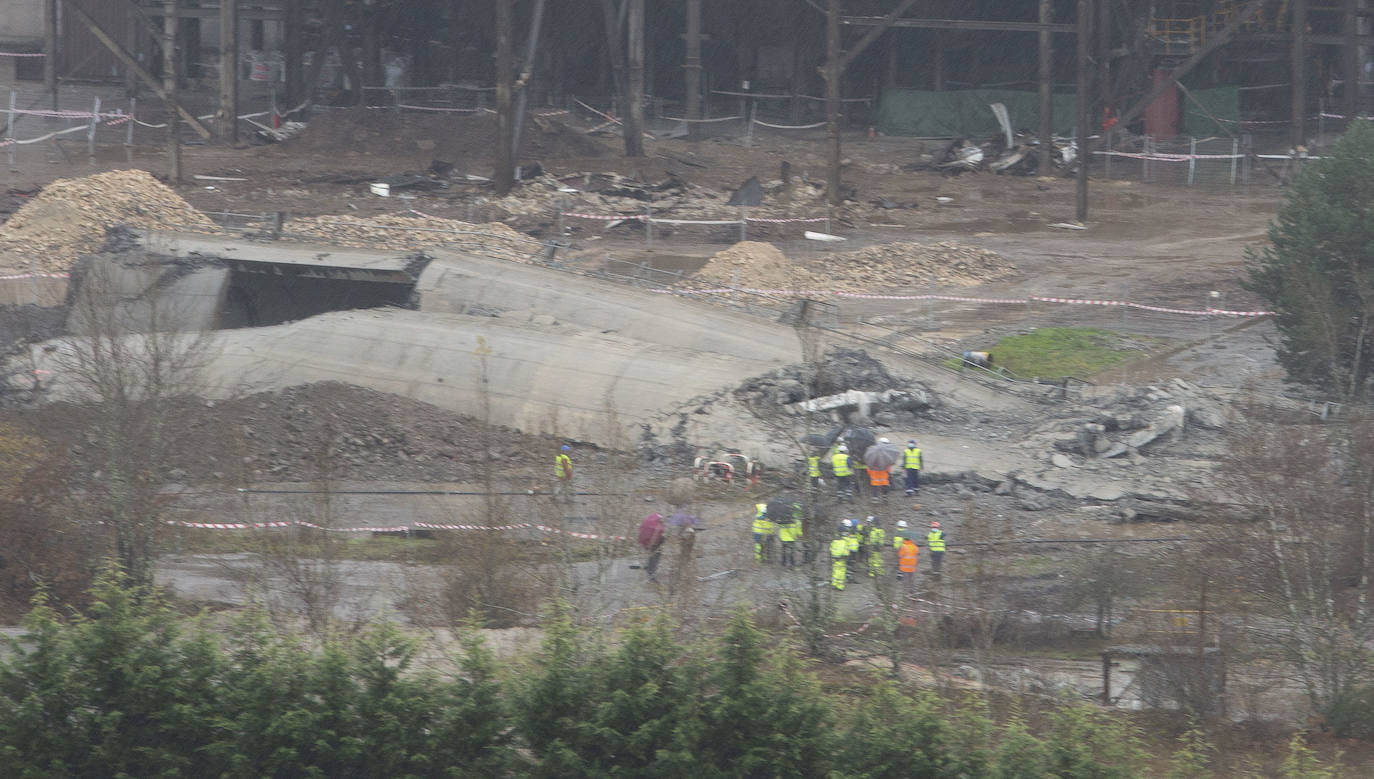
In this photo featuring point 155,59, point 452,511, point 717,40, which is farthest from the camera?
point 717,40

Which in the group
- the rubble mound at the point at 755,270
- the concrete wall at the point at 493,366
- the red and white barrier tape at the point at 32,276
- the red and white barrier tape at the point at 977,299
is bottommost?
the concrete wall at the point at 493,366

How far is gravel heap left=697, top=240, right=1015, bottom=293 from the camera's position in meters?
31.9

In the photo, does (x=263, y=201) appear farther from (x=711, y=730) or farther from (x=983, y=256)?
(x=711, y=730)

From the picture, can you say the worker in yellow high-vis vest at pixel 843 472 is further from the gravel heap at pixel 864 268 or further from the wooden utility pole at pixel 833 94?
the wooden utility pole at pixel 833 94

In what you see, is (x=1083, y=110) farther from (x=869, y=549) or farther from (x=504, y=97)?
(x=869, y=549)

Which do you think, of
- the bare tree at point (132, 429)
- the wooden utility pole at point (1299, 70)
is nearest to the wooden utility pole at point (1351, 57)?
the wooden utility pole at point (1299, 70)

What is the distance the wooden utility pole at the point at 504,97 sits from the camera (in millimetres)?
38062

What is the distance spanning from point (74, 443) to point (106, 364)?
3221 mm

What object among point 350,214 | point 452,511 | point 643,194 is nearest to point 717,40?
point 643,194

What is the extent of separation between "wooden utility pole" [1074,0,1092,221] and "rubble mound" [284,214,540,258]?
15848mm

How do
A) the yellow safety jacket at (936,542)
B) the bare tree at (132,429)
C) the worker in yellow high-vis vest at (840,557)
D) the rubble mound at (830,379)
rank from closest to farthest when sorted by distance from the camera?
the worker in yellow high-vis vest at (840,557)
the bare tree at (132,429)
the yellow safety jacket at (936,542)
the rubble mound at (830,379)

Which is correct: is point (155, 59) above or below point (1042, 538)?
above

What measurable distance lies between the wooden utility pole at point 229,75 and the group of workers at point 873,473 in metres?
30.8

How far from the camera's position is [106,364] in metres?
17.4
